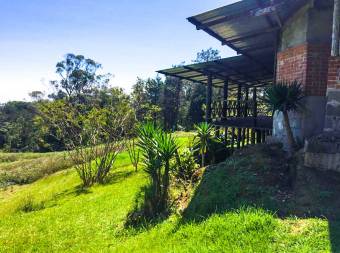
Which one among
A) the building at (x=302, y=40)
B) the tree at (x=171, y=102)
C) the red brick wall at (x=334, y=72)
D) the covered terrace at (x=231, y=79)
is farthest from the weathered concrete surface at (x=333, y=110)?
the tree at (x=171, y=102)

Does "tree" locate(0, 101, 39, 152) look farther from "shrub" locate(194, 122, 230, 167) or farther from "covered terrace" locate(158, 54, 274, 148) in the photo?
"shrub" locate(194, 122, 230, 167)

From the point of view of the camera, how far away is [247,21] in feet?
24.8

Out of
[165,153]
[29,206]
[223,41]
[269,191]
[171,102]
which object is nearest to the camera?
[269,191]

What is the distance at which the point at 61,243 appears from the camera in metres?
5.79

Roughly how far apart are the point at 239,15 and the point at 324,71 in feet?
7.24

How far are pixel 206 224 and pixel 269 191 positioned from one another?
1337 millimetres

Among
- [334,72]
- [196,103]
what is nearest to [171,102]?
[196,103]

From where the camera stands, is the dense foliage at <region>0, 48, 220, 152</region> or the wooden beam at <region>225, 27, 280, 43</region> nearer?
the wooden beam at <region>225, 27, 280, 43</region>

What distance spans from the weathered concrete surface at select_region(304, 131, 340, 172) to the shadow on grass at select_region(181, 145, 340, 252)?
15cm

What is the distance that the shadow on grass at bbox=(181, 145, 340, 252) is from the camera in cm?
459

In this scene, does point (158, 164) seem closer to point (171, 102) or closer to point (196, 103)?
point (196, 103)

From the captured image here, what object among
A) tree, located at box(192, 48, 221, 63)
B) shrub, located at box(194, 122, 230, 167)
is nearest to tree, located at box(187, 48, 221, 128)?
tree, located at box(192, 48, 221, 63)

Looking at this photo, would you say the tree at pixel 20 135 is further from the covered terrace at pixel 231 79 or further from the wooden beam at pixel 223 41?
the wooden beam at pixel 223 41

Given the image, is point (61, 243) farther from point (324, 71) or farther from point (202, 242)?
point (324, 71)
